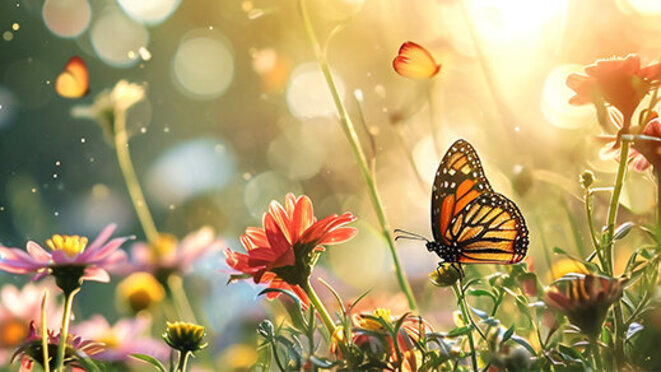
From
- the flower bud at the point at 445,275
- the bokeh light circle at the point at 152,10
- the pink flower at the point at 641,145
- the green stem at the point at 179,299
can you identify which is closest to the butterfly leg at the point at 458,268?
the flower bud at the point at 445,275

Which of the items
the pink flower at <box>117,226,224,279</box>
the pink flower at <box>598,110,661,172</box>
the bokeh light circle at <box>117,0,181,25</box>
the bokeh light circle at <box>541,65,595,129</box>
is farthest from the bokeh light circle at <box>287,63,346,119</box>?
the pink flower at <box>598,110,661,172</box>

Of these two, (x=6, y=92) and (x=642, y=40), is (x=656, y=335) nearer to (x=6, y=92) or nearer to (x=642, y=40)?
(x=642, y=40)

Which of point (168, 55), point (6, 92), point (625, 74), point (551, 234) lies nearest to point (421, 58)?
point (625, 74)

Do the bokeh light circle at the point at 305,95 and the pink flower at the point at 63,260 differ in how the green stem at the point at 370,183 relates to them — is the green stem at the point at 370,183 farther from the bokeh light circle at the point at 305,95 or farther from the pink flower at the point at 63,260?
the bokeh light circle at the point at 305,95

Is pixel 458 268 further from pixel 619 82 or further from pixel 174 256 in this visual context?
pixel 174 256

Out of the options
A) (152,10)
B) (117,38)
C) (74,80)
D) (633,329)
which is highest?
(117,38)

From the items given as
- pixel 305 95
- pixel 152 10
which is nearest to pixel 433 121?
pixel 305 95
